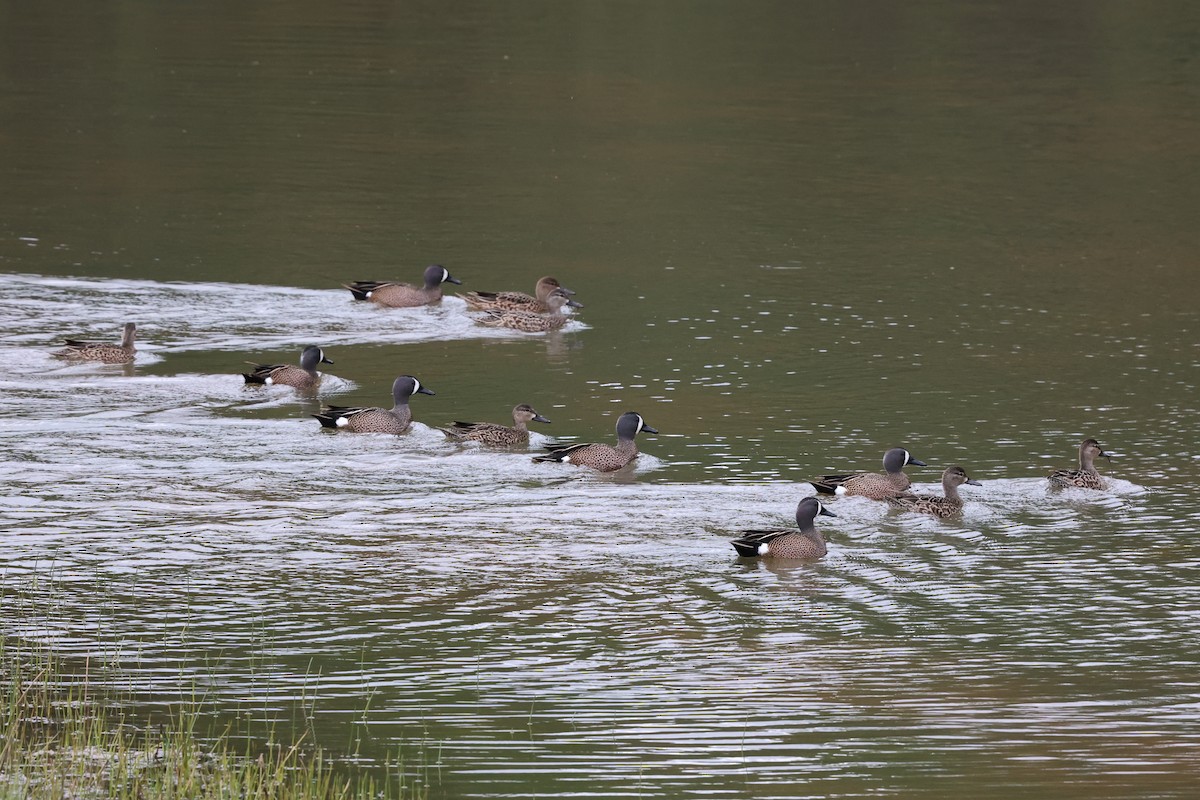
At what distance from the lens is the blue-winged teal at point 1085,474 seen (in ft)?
44.4

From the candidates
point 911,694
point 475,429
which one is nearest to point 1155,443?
point 475,429

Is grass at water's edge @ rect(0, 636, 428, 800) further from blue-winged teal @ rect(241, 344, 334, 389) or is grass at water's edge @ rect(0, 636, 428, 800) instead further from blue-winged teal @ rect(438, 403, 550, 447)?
blue-winged teal @ rect(241, 344, 334, 389)

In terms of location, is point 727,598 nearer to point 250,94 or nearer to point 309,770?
point 309,770

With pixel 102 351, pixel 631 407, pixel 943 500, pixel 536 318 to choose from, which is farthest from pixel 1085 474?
pixel 102 351

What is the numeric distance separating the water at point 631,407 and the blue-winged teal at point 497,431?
0.20 meters

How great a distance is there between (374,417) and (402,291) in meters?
4.96

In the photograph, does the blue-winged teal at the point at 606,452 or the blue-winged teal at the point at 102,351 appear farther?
the blue-winged teal at the point at 102,351

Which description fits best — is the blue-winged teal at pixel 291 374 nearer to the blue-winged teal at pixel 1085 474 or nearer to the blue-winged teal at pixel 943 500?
the blue-winged teal at pixel 943 500

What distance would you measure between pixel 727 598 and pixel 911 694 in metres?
1.86

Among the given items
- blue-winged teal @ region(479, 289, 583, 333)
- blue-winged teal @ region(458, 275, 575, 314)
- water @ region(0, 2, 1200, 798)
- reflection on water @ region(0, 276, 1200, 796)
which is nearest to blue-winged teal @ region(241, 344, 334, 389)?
water @ region(0, 2, 1200, 798)

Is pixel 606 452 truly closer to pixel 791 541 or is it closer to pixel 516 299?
pixel 791 541

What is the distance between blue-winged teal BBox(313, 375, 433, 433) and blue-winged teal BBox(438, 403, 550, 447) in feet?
1.11

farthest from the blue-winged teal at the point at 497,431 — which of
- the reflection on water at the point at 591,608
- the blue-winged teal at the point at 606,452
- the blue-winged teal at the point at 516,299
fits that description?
the blue-winged teal at the point at 516,299

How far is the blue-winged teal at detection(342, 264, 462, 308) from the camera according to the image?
1967 centimetres
